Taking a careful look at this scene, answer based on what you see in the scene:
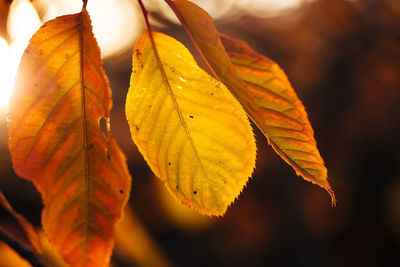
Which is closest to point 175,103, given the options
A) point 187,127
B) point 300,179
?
point 187,127

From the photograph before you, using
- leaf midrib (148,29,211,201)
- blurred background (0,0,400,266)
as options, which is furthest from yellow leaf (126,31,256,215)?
blurred background (0,0,400,266)

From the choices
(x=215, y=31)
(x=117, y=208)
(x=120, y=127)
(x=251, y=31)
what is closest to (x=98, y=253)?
(x=117, y=208)

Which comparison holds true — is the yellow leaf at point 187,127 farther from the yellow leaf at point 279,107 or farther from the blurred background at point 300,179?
the blurred background at point 300,179

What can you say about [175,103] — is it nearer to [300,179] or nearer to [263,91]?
[263,91]

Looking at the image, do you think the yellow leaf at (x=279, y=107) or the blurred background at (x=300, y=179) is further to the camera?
the blurred background at (x=300, y=179)

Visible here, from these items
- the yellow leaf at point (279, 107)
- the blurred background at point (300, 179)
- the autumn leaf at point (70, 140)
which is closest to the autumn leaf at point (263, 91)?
the yellow leaf at point (279, 107)

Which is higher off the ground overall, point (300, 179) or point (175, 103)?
point (175, 103)
